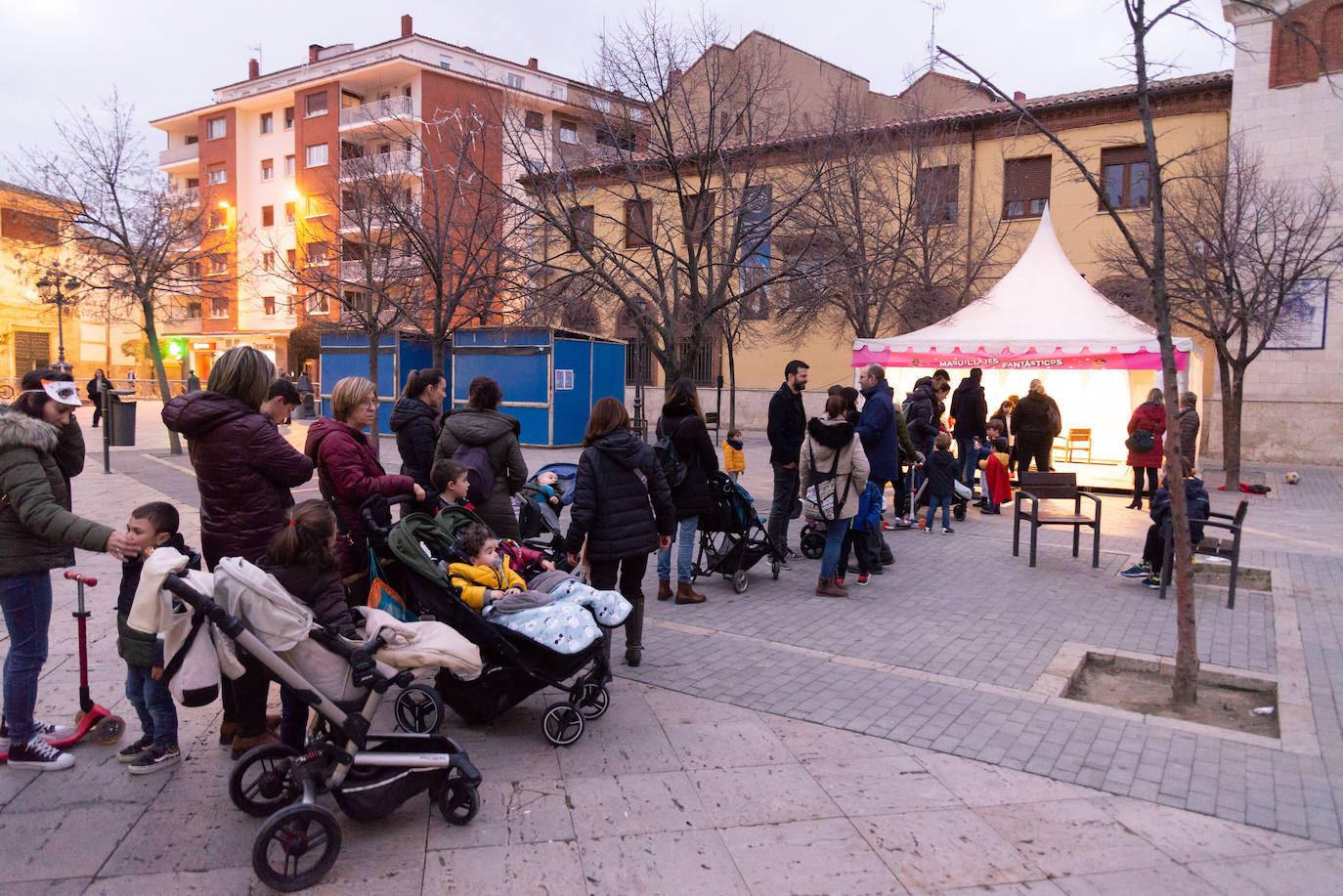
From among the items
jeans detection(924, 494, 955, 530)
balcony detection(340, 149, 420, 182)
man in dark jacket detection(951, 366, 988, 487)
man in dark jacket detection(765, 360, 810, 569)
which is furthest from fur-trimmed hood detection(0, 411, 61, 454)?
balcony detection(340, 149, 420, 182)

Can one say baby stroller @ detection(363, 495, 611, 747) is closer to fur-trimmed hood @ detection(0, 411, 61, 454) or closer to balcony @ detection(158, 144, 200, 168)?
fur-trimmed hood @ detection(0, 411, 61, 454)

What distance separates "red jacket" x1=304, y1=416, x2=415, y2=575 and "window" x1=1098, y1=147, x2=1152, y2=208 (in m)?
22.6

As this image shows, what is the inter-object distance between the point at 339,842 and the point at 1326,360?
916 inches

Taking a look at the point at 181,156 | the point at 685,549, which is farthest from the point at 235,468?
the point at 181,156

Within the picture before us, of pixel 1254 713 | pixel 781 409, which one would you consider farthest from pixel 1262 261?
pixel 1254 713

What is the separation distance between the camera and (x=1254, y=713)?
4918mm

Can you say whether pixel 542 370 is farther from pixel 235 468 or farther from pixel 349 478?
pixel 235 468

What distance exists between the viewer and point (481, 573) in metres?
4.25

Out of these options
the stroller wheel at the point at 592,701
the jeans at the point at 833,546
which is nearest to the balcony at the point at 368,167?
the jeans at the point at 833,546

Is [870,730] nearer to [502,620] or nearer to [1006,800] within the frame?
[1006,800]

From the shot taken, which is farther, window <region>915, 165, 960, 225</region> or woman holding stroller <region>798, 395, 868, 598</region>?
window <region>915, 165, 960, 225</region>

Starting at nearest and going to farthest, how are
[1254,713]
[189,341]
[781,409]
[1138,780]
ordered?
[1138,780] < [1254,713] < [781,409] < [189,341]

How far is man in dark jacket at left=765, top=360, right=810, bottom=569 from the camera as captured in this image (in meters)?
8.15

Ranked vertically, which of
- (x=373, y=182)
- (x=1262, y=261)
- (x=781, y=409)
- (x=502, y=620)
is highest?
(x=373, y=182)
